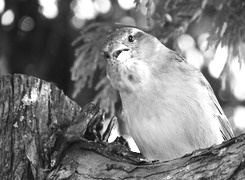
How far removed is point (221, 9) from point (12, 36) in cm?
234

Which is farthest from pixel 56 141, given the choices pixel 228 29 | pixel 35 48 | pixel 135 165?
pixel 35 48

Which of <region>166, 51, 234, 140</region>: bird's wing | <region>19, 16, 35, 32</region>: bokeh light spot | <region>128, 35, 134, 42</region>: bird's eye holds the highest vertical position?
<region>19, 16, 35, 32</region>: bokeh light spot

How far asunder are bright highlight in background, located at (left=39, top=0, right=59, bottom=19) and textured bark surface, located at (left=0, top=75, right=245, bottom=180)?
199 cm

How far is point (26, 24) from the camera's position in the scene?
20.0 ft

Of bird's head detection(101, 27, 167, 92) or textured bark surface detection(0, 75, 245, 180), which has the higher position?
bird's head detection(101, 27, 167, 92)

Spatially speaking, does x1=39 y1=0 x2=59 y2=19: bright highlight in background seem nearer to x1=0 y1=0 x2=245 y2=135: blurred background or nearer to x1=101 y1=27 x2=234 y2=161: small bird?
x1=0 y1=0 x2=245 y2=135: blurred background

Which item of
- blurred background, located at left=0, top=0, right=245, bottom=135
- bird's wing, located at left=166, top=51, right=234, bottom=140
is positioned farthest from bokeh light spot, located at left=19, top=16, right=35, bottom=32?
bird's wing, located at left=166, top=51, right=234, bottom=140

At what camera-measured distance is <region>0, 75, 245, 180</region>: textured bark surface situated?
317 cm

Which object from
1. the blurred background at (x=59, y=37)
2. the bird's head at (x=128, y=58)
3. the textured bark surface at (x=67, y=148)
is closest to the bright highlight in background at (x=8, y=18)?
the blurred background at (x=59, y=37)

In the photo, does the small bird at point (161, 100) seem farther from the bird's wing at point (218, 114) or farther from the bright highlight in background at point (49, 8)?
the bright highlight in background at point (49, 8)

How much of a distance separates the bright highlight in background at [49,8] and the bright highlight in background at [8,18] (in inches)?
11.9

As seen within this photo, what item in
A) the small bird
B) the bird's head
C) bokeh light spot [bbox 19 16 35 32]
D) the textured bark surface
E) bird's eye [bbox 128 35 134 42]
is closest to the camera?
the textured bark surface

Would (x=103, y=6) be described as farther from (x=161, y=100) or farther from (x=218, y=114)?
(x=161, y=100)

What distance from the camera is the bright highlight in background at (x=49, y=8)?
19.5ft
